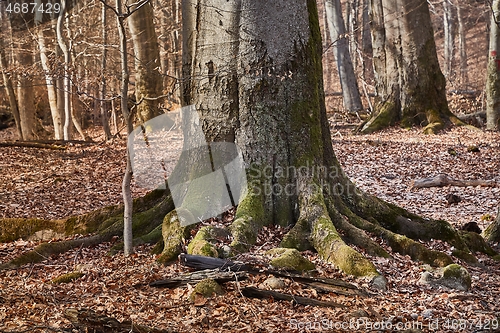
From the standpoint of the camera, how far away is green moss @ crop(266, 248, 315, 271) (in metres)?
5.11

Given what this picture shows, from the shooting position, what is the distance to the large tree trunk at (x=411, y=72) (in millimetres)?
15727

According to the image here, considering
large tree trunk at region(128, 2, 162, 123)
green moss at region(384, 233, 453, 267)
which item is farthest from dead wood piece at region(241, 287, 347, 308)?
large tree trunk at region(128, 2, 162, 123)

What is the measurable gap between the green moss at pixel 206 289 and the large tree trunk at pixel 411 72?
38.9ft

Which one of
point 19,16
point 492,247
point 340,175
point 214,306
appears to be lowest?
point 492,247

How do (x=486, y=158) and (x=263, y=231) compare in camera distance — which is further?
(x=486, y=158)

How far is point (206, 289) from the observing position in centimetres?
462

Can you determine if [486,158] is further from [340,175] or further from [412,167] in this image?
[340,175]

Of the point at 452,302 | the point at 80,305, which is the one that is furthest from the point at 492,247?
the point at 80,305

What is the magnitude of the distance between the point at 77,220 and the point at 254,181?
104 inches

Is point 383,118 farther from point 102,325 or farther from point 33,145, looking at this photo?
point 102,325

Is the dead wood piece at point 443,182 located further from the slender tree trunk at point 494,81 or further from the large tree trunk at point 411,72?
the slender tree trunk at point 494,81

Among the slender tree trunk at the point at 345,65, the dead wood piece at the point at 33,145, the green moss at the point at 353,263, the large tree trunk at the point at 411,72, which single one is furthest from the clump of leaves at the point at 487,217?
the slender tree trunk at the point at 345,65

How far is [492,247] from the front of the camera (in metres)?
7.31

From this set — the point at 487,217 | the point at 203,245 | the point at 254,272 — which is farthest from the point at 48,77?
the point at 254,272
